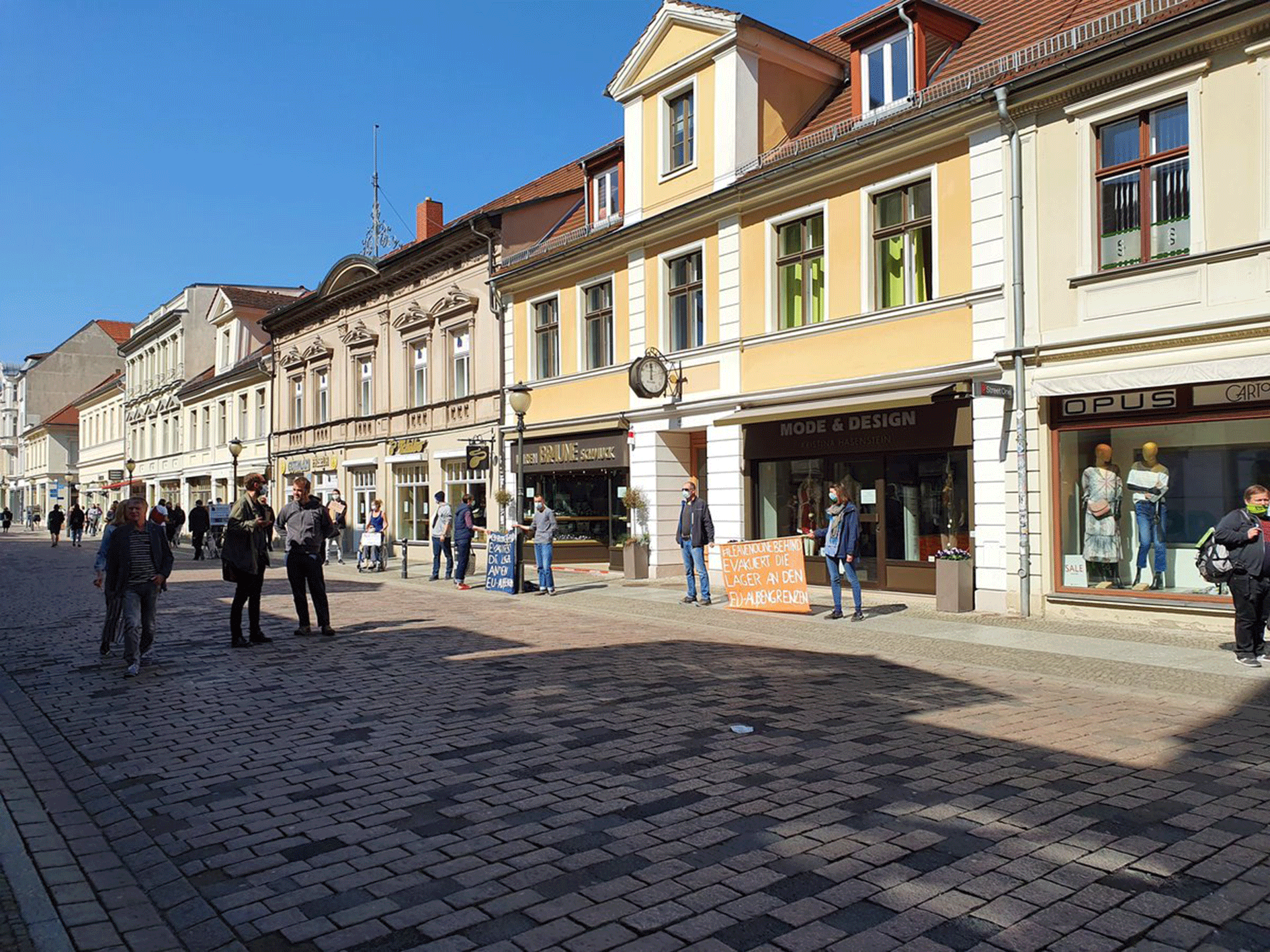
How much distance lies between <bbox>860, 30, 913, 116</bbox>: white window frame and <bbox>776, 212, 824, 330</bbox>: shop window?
2099 mm

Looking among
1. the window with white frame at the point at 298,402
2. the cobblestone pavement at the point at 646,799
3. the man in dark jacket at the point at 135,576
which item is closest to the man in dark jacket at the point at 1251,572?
the cobblestone pavement at the point at 646,799

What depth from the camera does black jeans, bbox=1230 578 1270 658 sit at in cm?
928

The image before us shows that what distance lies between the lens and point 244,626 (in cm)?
1273

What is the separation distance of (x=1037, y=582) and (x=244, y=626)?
10538mm

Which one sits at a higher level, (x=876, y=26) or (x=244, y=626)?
(x=876, y=26)

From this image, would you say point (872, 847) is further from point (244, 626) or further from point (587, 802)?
point (244, 626)

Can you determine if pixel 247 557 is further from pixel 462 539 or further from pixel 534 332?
pixel 534 332

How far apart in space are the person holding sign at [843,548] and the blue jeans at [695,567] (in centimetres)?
232

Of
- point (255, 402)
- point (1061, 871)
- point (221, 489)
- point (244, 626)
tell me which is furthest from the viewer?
point (221, 489)

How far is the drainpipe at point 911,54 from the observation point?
15656 millimetres

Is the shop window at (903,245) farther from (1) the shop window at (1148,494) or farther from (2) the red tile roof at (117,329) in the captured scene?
(2) the red tile roof at (117,329)

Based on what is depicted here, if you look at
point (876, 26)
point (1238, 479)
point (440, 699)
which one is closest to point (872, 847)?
point (440, 699)

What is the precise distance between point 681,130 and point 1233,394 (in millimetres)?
11798

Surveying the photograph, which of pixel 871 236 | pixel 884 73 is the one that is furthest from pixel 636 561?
pixel 884 73
